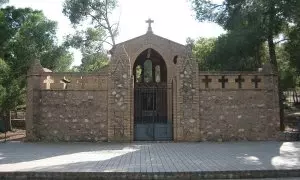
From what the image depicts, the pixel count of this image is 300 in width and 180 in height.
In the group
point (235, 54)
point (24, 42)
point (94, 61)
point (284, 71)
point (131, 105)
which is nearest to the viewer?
point (131, 105)

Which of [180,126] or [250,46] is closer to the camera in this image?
[180,126]

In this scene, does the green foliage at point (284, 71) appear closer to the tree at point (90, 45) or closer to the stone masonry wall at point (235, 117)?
the stone masonry wall at point (235, 117)

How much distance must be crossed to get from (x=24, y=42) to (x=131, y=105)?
1660 centimetres

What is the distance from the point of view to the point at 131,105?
16516 millimetres

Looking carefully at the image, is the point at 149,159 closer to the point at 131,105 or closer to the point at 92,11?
the point at 131,105

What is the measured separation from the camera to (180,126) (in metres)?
16.5

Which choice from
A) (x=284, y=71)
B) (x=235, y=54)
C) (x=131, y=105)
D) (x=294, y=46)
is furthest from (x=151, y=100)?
(x=284, y=71)

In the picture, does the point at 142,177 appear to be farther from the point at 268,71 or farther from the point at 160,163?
the point at 268,71

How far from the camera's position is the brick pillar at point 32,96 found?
1656cm

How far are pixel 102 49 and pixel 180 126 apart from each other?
88.0 feet

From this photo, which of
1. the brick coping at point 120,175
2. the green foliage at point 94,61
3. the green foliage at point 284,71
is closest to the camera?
the brick coping at point 120,175

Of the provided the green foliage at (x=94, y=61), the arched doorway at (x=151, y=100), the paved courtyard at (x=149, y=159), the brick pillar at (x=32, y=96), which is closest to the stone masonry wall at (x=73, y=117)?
the brick pillar at (x=32, y=96)

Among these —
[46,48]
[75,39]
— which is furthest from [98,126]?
[75,39]

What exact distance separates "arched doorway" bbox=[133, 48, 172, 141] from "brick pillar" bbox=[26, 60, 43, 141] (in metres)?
4.67
